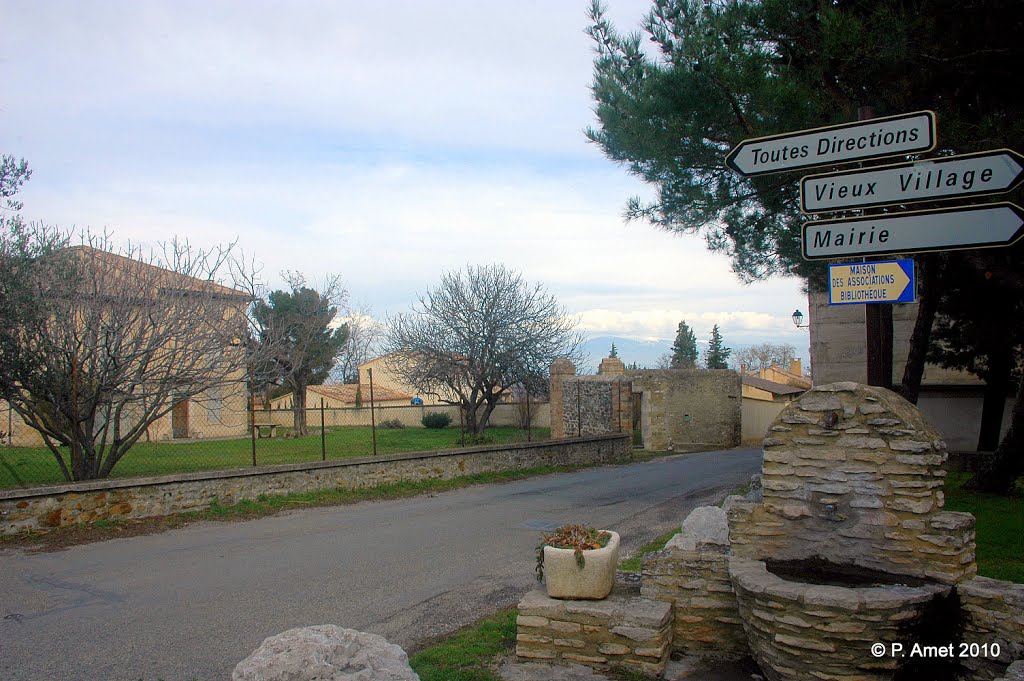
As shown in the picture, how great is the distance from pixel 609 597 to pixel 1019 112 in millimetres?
7270

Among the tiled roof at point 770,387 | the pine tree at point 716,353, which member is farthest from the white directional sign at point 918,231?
the pine tree at point 716,353

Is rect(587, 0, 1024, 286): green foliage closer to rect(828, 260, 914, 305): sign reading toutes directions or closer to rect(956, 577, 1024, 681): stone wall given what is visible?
rect(828, 260, 914, 305): sign reading toutes directions

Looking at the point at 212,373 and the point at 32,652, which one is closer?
the point at 32,652

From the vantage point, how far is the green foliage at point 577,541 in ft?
18.0

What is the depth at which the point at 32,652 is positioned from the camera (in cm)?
571

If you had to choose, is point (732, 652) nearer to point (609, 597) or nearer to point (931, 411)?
point (609, 597)

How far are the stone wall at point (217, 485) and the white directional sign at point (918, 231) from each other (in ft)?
31.2

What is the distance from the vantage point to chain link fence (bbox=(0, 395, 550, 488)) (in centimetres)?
1363

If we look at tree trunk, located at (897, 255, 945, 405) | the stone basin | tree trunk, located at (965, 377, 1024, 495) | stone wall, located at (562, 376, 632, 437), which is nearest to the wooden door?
stone wall, located at (562, 376, 632, 437)

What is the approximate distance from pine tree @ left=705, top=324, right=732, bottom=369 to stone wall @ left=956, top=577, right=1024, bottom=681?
64727 mm

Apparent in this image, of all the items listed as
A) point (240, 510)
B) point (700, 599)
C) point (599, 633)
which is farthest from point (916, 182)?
point (240, 510)

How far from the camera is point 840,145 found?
597cm

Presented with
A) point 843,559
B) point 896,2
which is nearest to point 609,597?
point 843,559

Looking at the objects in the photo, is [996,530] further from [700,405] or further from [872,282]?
Result: [700,405]
